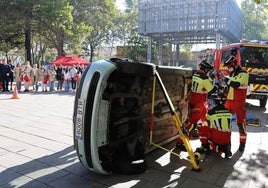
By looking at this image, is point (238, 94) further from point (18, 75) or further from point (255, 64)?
point (18, 75)

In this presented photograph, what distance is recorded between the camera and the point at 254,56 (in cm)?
1353

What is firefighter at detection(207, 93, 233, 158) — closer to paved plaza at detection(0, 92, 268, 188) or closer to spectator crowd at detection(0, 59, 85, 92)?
paved plaza at detection(0, 92, 268, 188)

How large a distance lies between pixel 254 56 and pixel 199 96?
8566 millimetres

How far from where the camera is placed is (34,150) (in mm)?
5480

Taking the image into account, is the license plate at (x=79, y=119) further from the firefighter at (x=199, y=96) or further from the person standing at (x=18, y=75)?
the person standing at (x=18, y=75)

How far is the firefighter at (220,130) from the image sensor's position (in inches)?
214

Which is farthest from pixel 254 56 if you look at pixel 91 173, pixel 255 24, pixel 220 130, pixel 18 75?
pixel 255 24

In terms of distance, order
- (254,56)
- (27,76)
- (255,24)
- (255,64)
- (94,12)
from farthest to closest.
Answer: (255,24) < (94,12) < (27,76) < (254,56) < (255,64)

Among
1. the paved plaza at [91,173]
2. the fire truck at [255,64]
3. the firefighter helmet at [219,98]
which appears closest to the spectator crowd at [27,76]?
the fire truck at [255,64]

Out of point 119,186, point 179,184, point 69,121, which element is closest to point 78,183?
point 119,186

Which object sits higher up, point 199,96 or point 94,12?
point 94,12

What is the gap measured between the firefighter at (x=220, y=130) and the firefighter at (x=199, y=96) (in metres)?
0.22

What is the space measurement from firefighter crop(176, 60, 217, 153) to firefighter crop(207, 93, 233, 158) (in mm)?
220

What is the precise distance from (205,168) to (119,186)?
5.01 ft
